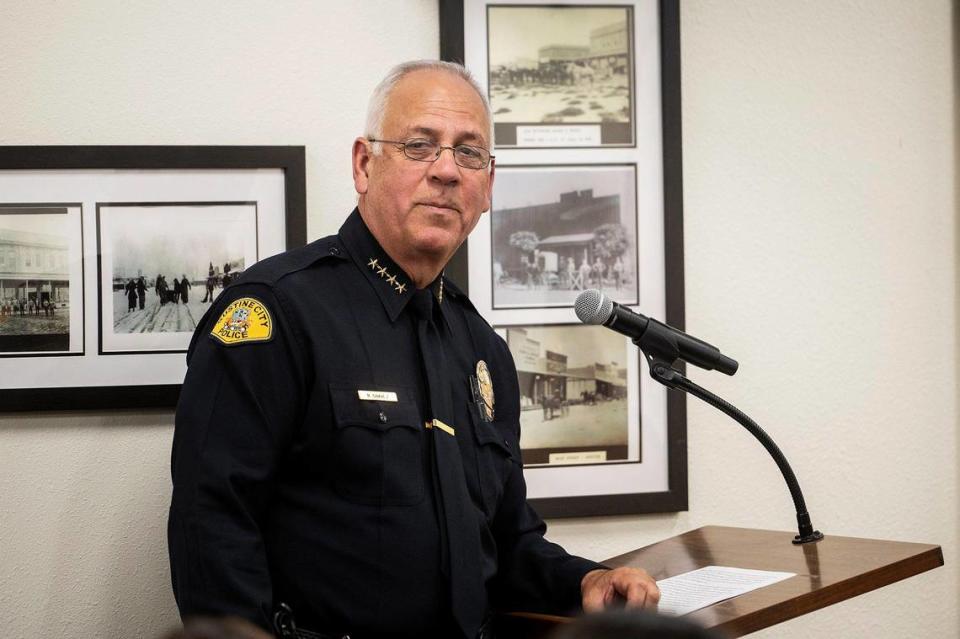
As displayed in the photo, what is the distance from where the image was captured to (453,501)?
1.60 meters

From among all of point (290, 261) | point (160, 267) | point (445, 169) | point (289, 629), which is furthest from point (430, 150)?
point (289, 629)

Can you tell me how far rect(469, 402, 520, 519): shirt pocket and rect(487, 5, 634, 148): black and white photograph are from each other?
0.68 m

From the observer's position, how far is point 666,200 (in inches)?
86.7

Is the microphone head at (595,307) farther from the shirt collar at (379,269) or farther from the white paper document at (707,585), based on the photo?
the white paper document at (707,585)

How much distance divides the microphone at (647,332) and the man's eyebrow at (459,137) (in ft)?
1.16

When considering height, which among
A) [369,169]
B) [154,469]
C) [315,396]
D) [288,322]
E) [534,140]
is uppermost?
→ [534,140]

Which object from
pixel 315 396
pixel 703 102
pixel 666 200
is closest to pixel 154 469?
pixel 315 396

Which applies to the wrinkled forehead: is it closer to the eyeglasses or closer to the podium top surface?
the eyeglasses

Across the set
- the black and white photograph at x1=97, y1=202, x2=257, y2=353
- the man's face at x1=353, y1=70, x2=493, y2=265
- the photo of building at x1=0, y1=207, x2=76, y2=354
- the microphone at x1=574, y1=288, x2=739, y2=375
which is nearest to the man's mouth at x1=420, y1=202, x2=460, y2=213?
the man's face at x1=353, y1=70, x2=493, y2=265

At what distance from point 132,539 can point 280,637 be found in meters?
0.70

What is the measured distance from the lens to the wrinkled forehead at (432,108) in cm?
169

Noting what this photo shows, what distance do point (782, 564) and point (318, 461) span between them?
783 millimetres

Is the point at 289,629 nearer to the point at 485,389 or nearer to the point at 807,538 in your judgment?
the point at 485,389

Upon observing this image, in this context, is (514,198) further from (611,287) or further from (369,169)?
(369,169)
